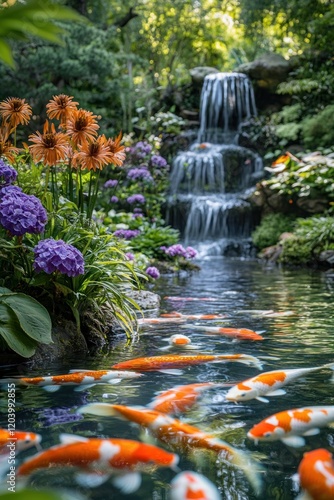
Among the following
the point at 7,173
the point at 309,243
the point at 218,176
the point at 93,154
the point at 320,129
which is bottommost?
the point at 309,243

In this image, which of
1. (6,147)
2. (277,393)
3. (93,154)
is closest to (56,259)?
(93,154)

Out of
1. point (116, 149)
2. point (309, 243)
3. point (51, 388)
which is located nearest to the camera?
point (51, 388)

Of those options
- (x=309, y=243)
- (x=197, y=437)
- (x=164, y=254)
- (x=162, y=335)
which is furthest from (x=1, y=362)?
(x=309, y=243)

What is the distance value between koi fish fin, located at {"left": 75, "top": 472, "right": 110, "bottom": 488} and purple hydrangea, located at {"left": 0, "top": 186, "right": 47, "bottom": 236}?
175 cm

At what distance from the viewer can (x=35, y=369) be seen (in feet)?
10.9

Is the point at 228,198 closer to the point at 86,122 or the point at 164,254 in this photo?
the point at 164,254

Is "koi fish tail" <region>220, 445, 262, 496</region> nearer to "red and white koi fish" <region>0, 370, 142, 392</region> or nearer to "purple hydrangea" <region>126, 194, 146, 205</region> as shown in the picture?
"red and white koi fish" <region>0, 370, 142, 392</region>

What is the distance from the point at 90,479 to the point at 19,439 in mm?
442

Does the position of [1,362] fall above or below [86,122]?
below

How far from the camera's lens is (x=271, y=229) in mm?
14328

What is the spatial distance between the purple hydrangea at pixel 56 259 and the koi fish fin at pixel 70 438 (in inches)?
50.4

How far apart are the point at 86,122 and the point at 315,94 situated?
16138 millimetres

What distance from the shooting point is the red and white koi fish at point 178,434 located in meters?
1.97

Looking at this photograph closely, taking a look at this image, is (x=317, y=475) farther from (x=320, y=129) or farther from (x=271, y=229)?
(x=320, y=129)
